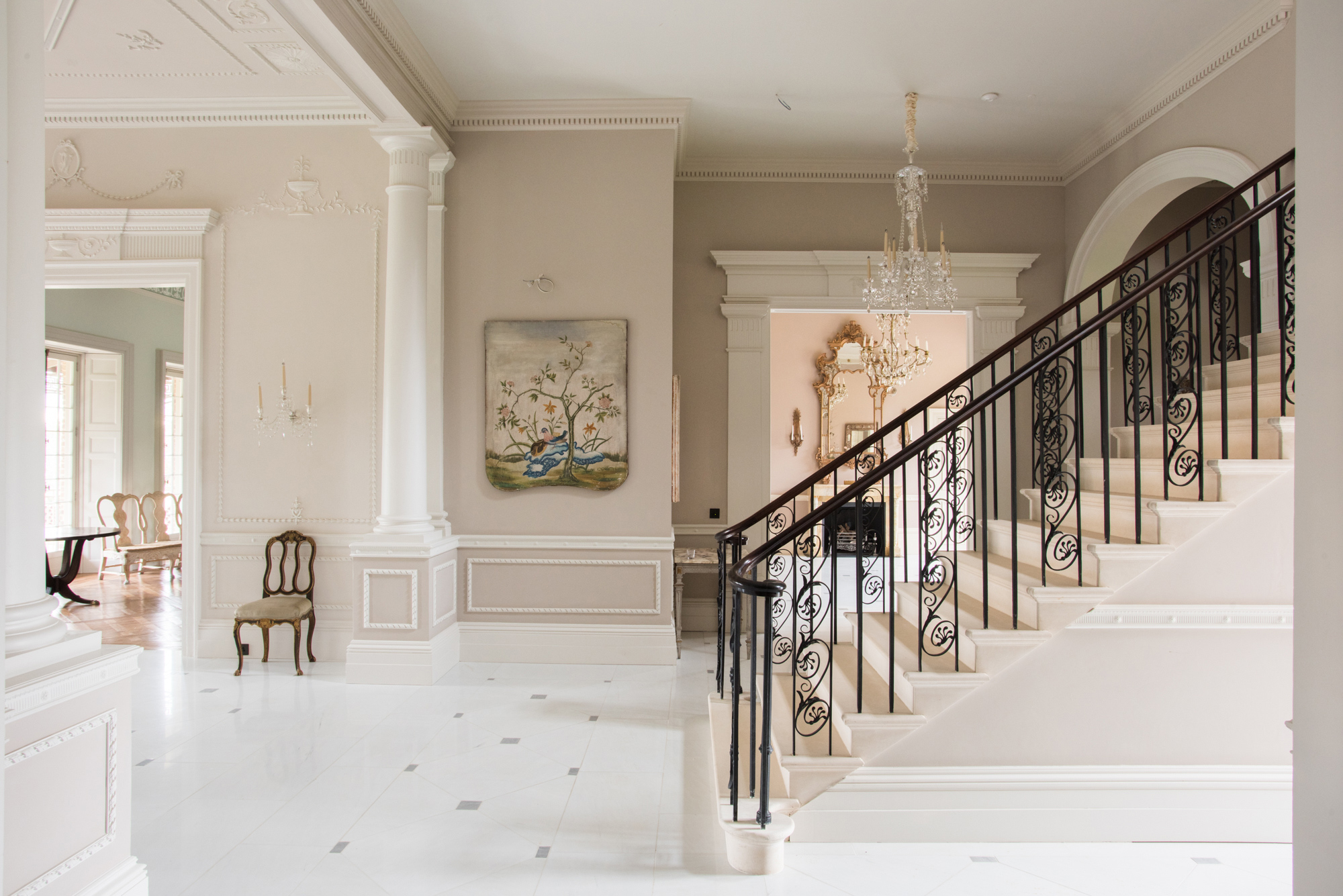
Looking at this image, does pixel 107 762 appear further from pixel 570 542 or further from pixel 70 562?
pixel 70 562

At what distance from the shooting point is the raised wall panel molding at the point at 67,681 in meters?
1.83

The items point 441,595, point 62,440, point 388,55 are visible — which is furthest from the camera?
point 62,440

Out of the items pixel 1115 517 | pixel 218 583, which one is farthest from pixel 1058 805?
pixel 218 583

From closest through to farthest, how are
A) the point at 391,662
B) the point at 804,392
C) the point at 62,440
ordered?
1. the point at 391,662
2. the point at 62,440
3. the point at 804,392

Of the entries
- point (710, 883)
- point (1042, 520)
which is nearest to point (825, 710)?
point (710, 883)

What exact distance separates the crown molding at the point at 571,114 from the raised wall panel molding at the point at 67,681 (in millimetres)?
4246

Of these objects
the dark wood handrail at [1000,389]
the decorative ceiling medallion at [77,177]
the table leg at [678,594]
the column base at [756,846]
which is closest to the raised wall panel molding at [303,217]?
the decorative ceiling medallion at [77,177]

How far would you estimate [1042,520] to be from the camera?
9.71 ft

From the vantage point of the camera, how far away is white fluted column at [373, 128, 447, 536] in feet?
16.1

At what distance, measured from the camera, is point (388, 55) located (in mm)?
4348

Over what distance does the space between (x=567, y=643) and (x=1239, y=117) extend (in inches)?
213

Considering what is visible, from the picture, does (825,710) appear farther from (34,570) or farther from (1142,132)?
(1142,132)

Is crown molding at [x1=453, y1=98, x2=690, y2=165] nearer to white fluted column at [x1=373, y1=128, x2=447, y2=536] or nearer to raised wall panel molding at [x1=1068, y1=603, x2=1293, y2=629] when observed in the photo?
white fluted column at [x1=373, y1=128, x2=447, y2=536]

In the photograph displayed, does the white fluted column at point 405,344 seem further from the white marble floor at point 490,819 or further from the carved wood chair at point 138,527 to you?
the carved wood chair at point 138,527
